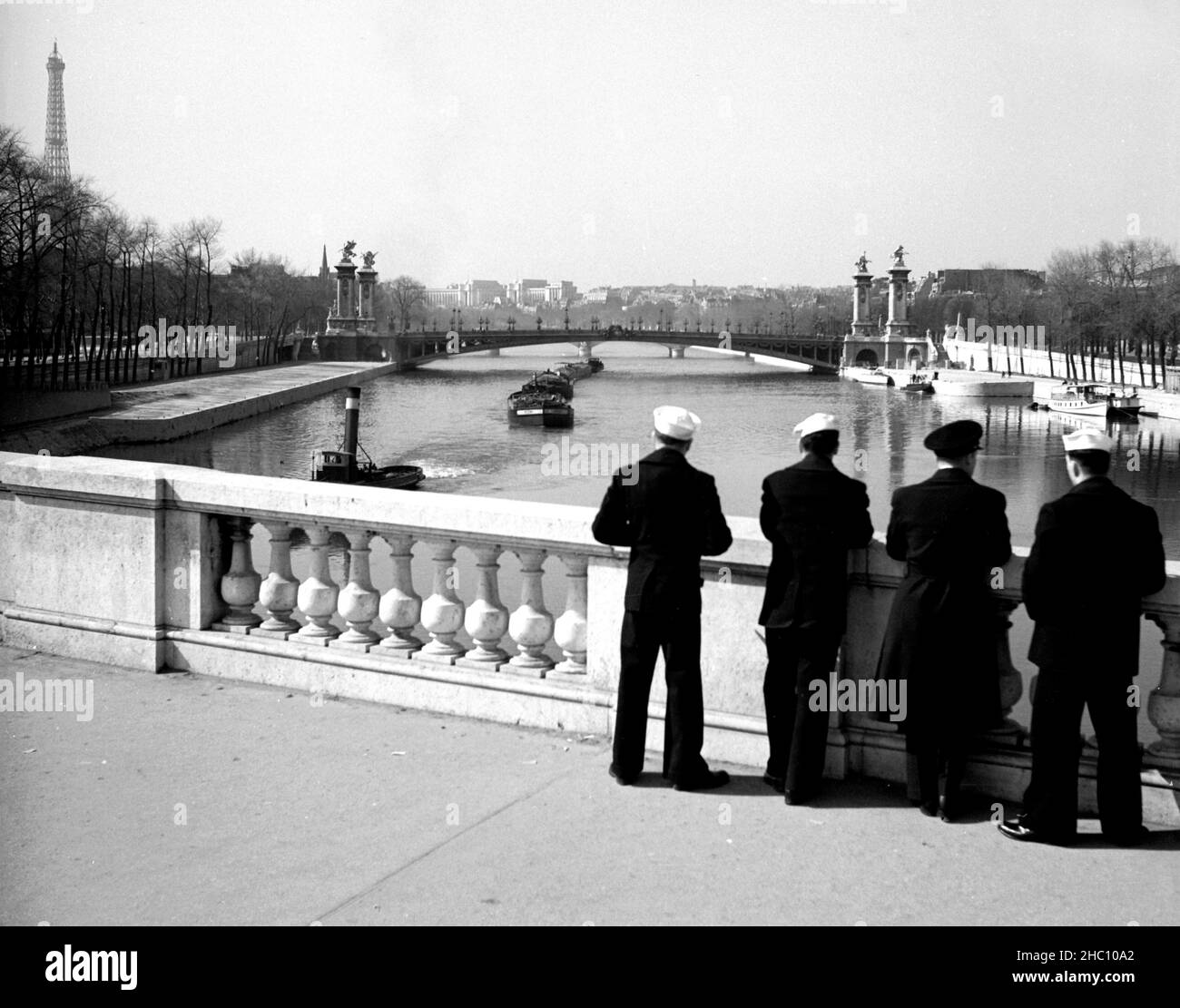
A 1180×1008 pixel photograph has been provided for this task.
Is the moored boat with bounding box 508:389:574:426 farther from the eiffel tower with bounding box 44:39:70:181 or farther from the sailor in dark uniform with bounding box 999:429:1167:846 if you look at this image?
the sailor in dark uniform with bounding box 999:429:1167:846

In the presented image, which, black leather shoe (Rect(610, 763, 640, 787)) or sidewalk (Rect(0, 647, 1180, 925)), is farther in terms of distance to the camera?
black leather shoe (Rect(610, 763, 640, 787))

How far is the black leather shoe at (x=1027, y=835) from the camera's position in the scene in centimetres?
470

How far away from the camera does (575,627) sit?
5898 millimetres

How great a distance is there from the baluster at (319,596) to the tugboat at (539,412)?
6032cm

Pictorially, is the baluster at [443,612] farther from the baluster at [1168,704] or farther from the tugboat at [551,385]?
the tugboat at [551,385]

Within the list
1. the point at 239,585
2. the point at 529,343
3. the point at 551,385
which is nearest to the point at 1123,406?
the point at 551,385

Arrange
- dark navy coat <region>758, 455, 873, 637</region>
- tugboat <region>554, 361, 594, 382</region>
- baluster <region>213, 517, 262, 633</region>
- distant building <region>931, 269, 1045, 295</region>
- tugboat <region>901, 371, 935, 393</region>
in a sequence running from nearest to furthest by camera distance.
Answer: dark navy coat <region>758, 455, 873, 637</region> < baluster <region>213, 517, 262, 633</region> < tugboat <region>901, 371, 935, 393</region> < tugboat <region>554, 361, 594, 382</region> < distant building <region>931, 269, 1045, 295</region>

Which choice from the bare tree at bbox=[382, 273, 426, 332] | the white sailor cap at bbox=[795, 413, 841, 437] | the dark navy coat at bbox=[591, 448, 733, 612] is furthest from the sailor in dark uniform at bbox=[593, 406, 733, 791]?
the bare tree at bbox=[382, 273, 426, 332]

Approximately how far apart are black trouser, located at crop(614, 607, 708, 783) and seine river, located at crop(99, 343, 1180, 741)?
37.9 ft

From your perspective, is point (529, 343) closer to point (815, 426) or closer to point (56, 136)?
point (56, 136)

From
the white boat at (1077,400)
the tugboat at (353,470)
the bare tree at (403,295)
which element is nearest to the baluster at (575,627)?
the tugboat at (353,470)

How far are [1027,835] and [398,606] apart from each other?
113 inches

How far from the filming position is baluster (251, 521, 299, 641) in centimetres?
652

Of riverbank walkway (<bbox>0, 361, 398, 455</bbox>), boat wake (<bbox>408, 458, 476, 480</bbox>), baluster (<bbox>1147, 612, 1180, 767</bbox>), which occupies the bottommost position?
boat wake (<bbox>408, 458, 476, 480</bbox>)
